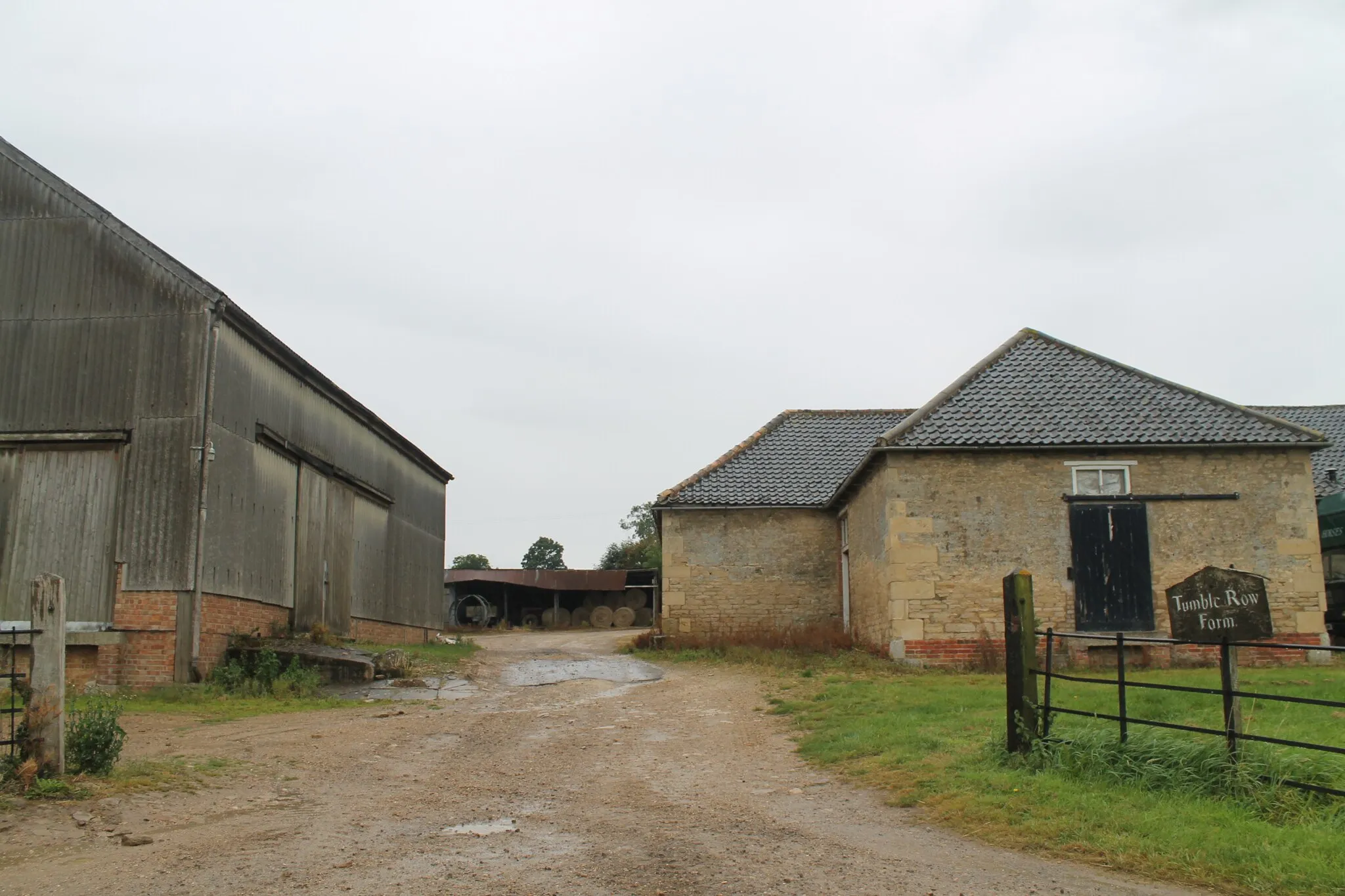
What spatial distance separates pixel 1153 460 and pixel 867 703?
7966 mm

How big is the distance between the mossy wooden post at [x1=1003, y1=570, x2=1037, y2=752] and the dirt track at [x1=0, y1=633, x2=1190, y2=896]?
138cm

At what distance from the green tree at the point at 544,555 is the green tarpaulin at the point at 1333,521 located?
73055 millimetres

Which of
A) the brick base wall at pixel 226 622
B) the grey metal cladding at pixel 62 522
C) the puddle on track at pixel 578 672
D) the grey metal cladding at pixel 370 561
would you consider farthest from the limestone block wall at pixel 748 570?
the grey metal cladding at pixel 62 522

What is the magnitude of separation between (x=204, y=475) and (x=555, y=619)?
28070 millimetres

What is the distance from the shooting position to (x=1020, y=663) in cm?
887

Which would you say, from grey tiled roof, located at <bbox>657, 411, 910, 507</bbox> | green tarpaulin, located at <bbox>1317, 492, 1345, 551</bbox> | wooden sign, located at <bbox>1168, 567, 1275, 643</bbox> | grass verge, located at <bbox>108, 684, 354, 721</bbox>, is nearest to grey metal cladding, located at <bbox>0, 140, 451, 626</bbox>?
grass verge, located at <bbox>108, 684, 354, 721</bbox>

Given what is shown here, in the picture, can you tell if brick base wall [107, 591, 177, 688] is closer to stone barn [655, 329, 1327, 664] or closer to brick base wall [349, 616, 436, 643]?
brick base wall [349, 616, 436, 643]

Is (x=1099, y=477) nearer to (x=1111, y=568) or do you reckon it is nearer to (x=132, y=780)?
(x=1111, y=568)

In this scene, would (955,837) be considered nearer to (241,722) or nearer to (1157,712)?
(1157,712)

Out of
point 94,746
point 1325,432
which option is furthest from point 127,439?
point 1325,432

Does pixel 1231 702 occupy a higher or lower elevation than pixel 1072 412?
lower

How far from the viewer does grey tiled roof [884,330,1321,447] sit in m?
17.6

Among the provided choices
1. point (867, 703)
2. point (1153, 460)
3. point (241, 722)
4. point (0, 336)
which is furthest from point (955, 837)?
point (0, 336)

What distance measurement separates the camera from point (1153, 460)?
693 inches
